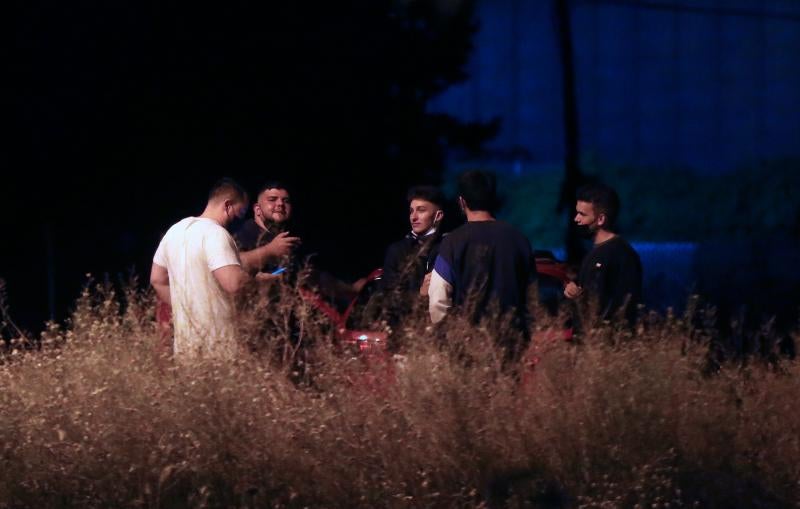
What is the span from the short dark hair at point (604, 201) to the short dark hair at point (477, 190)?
863mm

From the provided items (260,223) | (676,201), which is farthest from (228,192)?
(676,201)

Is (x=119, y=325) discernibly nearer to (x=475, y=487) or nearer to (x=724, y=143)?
(x=475, y=487)

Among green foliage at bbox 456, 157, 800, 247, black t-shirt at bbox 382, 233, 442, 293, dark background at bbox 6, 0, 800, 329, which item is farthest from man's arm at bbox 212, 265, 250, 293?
green foliage at bbox 456, 157, 800, 247

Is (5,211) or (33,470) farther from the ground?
(5,211)

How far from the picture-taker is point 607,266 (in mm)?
8070

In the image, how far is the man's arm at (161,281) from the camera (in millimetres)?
7902

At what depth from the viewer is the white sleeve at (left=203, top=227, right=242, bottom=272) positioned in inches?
293

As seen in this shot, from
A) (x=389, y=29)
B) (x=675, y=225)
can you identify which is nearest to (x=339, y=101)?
(x=389, y=29)

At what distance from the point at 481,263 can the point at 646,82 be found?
36.9ft

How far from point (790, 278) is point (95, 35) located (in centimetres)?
955

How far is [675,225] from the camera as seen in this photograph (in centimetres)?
1795

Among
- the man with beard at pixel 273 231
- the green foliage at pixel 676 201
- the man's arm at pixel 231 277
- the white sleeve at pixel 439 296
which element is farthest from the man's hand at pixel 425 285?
the green foliage at pixel 676 201

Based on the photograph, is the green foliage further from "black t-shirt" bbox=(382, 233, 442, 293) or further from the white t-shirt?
the white t-shirt

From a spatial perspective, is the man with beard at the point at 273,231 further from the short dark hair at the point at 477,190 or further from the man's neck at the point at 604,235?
the man's neck at the point at 604,235
